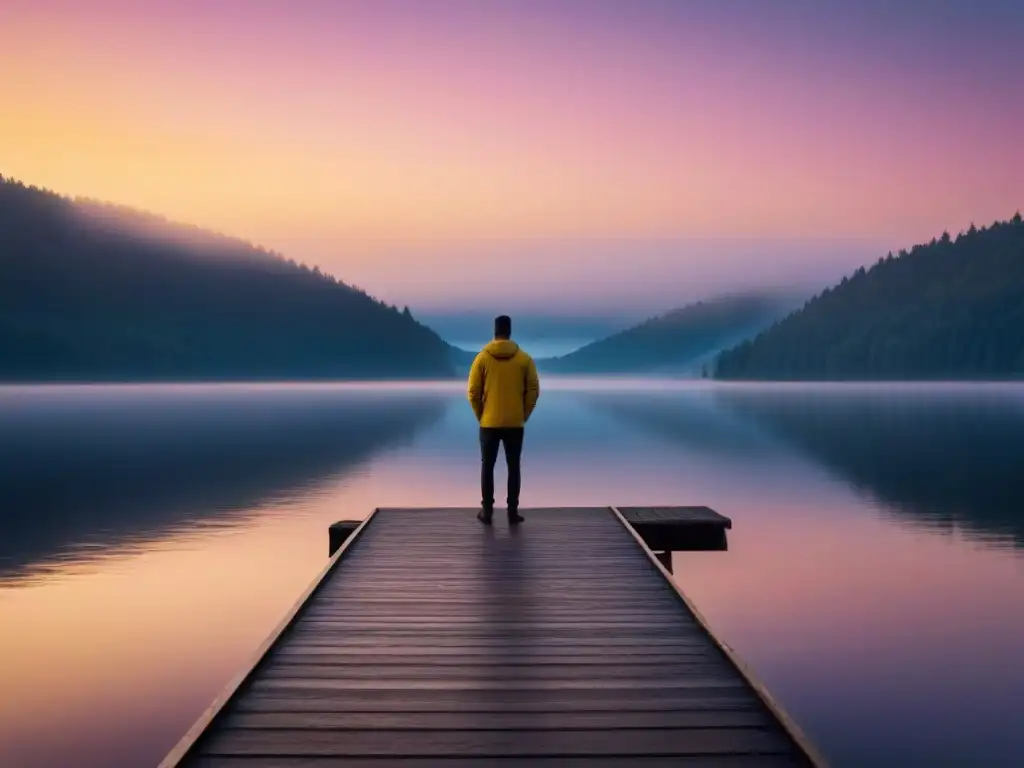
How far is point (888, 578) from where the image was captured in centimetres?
1667

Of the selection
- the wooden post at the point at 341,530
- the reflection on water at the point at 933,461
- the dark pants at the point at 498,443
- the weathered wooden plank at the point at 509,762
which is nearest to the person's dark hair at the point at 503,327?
the dark pants at the point at 498,443

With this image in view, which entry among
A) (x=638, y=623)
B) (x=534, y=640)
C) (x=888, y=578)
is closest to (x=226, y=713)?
(x=534, y=640)

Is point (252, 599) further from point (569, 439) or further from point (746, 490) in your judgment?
point (569, 439)

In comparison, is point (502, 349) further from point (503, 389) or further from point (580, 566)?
point (580, 566)

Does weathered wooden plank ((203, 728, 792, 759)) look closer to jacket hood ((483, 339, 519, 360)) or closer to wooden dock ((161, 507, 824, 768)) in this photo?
wooden dock ((161, 507, 824, 768))

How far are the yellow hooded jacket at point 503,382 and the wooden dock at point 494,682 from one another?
79.2 inches

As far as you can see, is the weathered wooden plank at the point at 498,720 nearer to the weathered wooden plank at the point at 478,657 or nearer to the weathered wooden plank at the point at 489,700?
the weathered wooden plank at the point at 489,700

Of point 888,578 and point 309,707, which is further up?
point 309,707

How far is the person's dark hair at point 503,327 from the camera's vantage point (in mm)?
11750

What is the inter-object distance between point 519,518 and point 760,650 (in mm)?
3819

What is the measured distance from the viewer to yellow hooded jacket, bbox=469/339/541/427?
39.1 ft

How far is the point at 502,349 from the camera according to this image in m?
11.9

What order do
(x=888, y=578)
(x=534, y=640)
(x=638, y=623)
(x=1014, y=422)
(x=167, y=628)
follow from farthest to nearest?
(x=1014, y=422) → (x=888, y=578) → (x=167, y=628) → (x=638, y=623) → (x=534, y=640)

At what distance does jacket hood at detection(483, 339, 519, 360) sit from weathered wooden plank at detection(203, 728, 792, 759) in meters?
6.42
